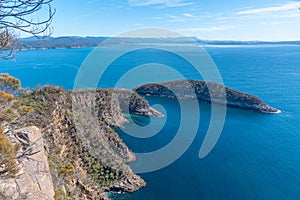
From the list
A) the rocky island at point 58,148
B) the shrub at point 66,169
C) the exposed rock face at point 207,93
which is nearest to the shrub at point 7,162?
the rocky island at point 58,148

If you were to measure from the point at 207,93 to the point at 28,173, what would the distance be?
43891mm

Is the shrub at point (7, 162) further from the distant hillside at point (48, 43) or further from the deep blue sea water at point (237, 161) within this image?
the deep blue sea water at point (237, 161)

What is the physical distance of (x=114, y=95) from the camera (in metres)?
36.0

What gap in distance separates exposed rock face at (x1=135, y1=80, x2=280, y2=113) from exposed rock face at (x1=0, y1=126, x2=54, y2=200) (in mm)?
37937

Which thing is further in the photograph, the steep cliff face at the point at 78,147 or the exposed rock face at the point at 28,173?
the steep cliff face at the point at 78,147

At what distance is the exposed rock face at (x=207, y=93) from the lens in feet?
131

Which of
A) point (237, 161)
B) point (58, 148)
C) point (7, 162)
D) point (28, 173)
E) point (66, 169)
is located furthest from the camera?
point (237, 161)

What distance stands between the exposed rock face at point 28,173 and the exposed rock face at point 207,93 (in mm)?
37937

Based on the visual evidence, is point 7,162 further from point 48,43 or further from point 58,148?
point 48,43

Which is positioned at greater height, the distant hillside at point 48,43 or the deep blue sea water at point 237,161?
the distant hillside at point 48,43

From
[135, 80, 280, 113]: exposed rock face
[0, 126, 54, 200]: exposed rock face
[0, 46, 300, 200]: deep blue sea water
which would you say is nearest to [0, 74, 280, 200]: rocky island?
[0, 126, 54, 200]: exposed rock face

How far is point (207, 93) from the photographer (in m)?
47.2

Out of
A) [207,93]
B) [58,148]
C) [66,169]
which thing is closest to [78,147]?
[58,148]

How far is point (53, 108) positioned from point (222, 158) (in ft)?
54.9
